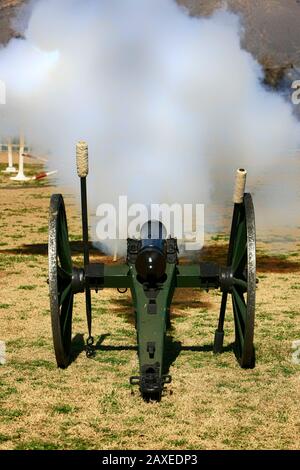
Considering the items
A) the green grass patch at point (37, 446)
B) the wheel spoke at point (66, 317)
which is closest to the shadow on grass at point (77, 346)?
the wheel spoke at point (66, 317)

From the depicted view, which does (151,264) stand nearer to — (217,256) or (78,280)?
(78,280)

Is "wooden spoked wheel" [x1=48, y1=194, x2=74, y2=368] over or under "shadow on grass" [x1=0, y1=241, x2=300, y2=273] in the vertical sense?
over

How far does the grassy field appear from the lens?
23.5 ft

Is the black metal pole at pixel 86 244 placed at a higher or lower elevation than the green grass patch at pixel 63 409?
higher

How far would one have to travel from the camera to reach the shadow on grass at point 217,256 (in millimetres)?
15375

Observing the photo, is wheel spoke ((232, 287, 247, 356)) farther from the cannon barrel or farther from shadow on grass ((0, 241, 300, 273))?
shadow on grass ((0, 241, 300, 273))

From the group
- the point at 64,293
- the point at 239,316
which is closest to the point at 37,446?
the point at 64,293

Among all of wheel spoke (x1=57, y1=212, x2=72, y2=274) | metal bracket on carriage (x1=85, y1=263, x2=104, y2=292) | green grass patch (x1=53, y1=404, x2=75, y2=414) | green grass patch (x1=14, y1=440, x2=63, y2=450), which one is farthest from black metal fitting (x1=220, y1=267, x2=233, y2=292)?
green grass patch (x1=14, y1=440, x2=63, y2=450)

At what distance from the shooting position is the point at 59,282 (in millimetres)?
8828

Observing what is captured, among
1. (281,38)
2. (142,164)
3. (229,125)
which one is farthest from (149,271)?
(281,38)

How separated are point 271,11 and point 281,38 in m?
9.18

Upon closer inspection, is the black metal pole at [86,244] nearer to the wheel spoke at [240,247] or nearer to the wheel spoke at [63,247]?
the wheel spoke at [63,247]

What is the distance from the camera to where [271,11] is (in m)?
141
